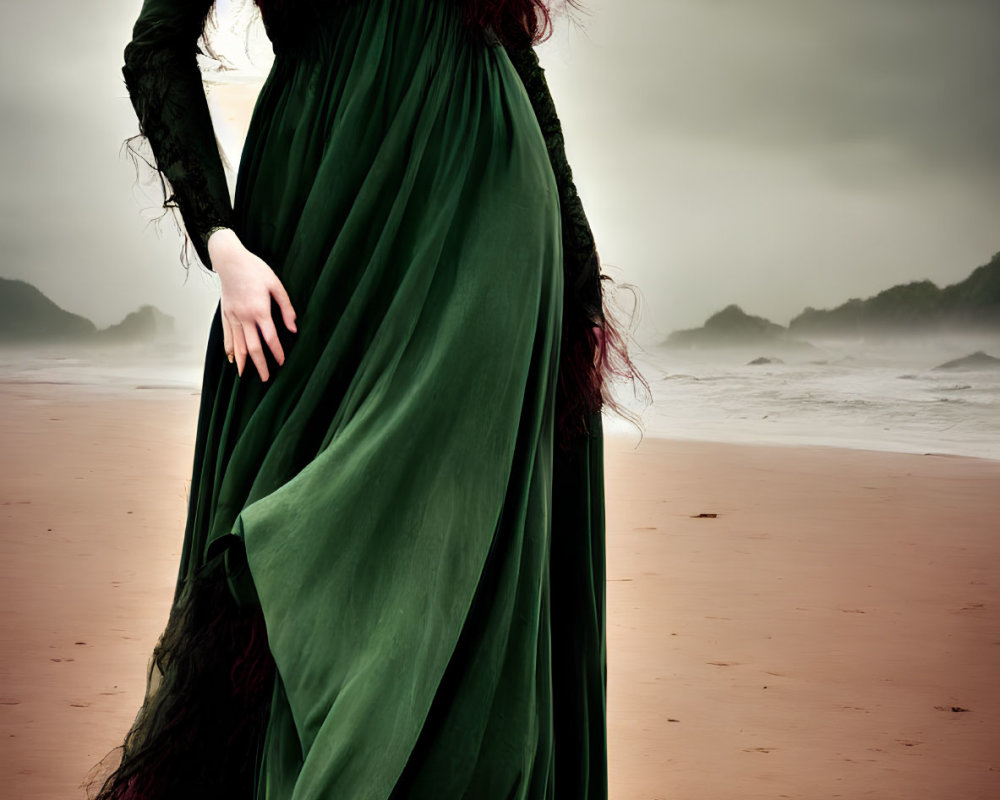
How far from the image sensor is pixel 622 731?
8.00 feet

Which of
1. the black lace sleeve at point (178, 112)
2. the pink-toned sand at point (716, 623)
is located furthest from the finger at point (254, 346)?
the pink-toned sand at point (716, 623)

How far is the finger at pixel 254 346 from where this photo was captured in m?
1.03

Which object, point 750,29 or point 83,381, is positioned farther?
point 750,29

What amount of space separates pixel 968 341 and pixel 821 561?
1146 cm

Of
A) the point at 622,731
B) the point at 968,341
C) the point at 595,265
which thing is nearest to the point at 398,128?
the point at 595,265

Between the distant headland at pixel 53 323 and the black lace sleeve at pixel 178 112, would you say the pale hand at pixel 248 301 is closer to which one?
the black lace sleeve at pixel 178 112

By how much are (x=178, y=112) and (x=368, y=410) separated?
15.3 inches

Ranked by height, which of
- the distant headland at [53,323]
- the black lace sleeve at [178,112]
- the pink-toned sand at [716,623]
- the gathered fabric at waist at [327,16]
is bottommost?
the pink-toned sand at [716,623]

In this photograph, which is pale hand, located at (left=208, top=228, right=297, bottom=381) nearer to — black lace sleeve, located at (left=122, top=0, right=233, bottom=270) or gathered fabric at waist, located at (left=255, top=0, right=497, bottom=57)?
black lace sleeve, located at (left=122, top=0, right=233, bottom=270)

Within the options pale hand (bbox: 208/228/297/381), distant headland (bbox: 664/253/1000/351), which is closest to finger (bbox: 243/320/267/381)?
pale hand (bbox: 208/228/297/381)

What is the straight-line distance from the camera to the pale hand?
3.37 feet

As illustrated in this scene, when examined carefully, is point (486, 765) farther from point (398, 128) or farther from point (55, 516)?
point (55, 516)

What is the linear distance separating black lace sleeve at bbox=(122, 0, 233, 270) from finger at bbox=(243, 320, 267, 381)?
0.35 ft

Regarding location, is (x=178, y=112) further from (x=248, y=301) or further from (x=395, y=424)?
(x=395, y=424)
